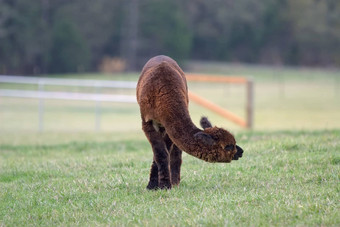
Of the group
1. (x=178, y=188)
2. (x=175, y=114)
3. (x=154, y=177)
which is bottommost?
(x=178, y=188)

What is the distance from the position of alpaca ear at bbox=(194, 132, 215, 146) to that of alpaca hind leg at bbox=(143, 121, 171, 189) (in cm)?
93

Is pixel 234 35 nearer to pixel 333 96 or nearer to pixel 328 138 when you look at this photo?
pixel 333 96

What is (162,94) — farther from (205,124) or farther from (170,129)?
(205,124)

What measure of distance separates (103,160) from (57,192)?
2.61 metres

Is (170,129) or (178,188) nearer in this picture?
(170,129)

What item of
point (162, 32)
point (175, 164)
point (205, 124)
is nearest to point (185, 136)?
point (205, 124)

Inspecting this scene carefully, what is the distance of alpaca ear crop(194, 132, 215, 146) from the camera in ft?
18.6

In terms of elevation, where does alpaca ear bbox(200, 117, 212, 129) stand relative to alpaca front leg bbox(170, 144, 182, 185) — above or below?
above

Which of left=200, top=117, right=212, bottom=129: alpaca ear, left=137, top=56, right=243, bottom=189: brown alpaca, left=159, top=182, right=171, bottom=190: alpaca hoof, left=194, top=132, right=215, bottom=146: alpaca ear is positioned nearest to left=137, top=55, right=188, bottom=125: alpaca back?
left=137, top=56, right=243, bottom=189: brown alpaca

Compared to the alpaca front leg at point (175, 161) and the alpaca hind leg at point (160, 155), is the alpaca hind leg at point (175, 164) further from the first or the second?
the alpaca hind leg at point (160, 155)

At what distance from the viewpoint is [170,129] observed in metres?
6.06

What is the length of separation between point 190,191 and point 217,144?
1074 millimetres

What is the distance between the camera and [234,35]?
68.0 metres

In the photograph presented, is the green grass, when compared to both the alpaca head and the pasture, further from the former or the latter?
the alpaca head
